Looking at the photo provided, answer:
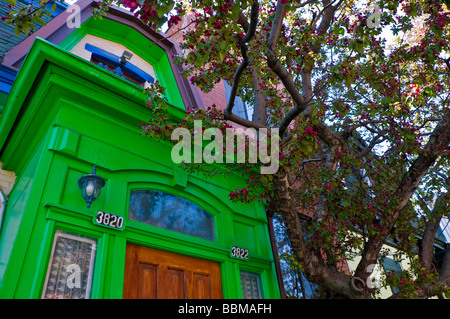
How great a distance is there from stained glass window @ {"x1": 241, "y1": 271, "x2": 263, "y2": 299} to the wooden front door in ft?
1.80

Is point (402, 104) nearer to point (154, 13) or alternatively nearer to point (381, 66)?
point (381, 66)

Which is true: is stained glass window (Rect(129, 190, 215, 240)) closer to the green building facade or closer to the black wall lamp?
the green building facade

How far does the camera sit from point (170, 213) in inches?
204

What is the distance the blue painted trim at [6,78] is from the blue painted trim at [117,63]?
1493mm

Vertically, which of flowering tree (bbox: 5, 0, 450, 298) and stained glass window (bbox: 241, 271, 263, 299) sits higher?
flowering tree (bbox: 5, 0, 450, 298)

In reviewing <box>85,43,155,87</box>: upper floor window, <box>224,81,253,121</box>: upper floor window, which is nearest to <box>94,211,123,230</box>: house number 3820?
<box>85,43,155,87</box>: upper floor window

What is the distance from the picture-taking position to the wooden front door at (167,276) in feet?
13.9

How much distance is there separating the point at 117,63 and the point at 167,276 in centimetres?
454

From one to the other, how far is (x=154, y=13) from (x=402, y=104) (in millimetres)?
4834

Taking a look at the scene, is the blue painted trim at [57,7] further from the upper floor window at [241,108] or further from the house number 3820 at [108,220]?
the house number 3820 at [108,220]

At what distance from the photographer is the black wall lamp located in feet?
13.2

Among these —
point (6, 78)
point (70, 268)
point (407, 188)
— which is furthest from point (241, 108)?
point (70, 268)

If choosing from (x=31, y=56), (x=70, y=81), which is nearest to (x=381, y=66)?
(x=70, y=81)

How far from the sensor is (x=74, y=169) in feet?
14.0
